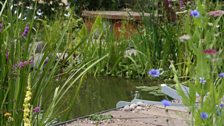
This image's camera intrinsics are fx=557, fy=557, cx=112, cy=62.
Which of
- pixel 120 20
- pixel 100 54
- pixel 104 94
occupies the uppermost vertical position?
pixel 120 20

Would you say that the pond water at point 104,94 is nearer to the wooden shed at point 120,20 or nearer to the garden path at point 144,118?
the garden path at point 144,118

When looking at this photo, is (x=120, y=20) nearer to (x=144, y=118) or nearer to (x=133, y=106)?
(x=133, y=106)

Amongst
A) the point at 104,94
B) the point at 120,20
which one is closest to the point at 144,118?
the point at 104,94

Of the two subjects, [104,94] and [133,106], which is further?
[104,94]

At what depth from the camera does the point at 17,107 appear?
2.46 metres

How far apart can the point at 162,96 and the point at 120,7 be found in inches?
248

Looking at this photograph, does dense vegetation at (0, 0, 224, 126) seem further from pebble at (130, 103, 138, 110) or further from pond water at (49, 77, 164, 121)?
pebble at (130, 103, 138, 110)

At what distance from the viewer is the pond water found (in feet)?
16.1

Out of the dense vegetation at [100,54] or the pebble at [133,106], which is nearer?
the dense vegetation at [100,54]

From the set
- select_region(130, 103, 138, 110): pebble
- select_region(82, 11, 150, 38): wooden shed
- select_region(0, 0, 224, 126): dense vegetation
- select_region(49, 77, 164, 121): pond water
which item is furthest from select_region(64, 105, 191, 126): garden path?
select_region(82, 11, 150, 38): wooden shed

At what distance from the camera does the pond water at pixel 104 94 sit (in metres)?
4.89

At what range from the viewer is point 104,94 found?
557cm

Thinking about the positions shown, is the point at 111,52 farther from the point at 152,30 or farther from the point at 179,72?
the point at 179,72

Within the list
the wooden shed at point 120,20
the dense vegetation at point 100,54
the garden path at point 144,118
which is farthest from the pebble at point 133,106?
the wooden shed at point 120,20
